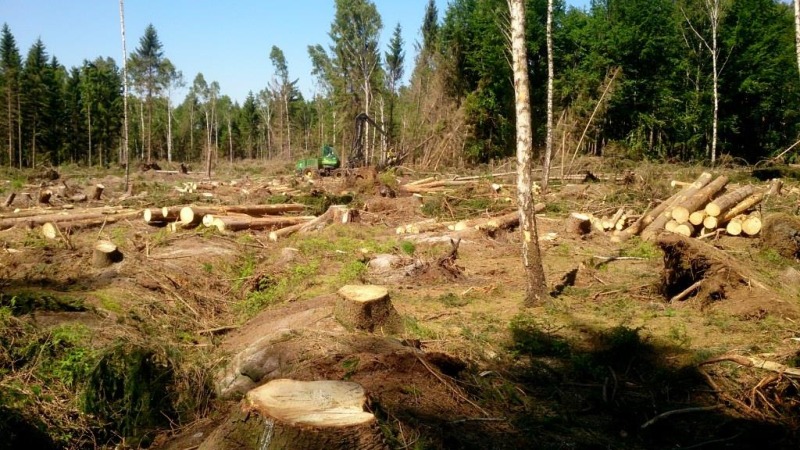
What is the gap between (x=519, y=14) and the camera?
24.6ft

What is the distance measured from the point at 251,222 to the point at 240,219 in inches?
10.8

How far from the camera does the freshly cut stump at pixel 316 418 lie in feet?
10.5

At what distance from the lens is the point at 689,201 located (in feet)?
40.9

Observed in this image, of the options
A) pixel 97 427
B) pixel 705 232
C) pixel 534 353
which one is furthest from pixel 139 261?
pixel 705 232

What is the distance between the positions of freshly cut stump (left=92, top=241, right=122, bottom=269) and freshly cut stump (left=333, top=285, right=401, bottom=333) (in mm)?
4558

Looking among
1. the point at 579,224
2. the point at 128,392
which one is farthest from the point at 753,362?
the point at 579,224

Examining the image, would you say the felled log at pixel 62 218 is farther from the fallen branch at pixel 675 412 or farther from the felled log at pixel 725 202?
the felled log at pixel 725 202

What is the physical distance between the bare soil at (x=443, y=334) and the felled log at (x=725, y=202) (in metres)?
0.81

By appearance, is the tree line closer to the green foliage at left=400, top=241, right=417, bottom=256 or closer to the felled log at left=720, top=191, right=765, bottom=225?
the felled log at left=720, top=191, right=765, bottom=225

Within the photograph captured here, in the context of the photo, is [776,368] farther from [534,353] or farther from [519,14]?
[519,14]

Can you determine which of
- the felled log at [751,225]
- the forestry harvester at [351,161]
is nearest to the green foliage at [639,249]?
the felled log at [751,225]

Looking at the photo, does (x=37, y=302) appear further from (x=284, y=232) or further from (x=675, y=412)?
(x=284, y=232)

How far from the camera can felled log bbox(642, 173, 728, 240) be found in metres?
12.3

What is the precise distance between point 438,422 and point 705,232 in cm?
1056
